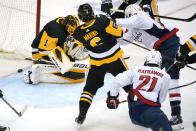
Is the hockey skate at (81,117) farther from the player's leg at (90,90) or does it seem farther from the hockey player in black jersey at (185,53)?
the hockey player in black jersey at (185,53)

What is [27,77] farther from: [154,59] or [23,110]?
[154,59]

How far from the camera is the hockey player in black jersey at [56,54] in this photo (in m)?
3.62

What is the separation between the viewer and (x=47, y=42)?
3.65 meters

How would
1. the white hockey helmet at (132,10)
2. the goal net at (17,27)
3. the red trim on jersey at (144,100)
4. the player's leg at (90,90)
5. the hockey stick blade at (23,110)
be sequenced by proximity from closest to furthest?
the red trim on jersey at (144,100) → the player's leg at (90,90) → the white hockey helmet at (132,10) → the hockey stick blade at (23,110) → the goal net at (17,27)

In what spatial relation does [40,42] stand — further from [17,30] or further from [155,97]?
[155,97]

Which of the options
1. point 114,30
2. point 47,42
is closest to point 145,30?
point 114,30

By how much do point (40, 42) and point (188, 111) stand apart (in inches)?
69.9

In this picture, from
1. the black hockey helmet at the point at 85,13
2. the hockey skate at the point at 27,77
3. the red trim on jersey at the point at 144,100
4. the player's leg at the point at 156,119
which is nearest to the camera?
the player's leg at the point at 156,119

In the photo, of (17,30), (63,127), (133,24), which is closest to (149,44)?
(133,24)

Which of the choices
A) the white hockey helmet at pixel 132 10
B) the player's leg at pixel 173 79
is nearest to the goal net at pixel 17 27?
the white hockey helmet at pixel 132 10

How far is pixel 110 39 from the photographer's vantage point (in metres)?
2.76

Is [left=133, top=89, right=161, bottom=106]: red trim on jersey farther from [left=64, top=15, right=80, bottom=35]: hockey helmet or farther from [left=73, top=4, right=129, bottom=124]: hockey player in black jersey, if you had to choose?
[left=64, top=15, right=80, bottom=35]: hockey helmet

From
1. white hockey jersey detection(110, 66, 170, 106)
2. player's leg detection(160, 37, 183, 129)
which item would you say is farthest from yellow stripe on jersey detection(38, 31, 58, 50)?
white hockey jersey detection(110, 66, 170, 106)

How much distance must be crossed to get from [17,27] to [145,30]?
2.35 meters
